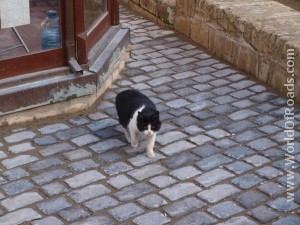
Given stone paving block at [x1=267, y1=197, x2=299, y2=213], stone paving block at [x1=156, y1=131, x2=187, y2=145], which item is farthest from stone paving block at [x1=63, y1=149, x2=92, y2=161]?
stone paving block at [x1=267, y1=197, x2=299, y2=213]

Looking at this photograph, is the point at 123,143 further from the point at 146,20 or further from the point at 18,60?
the point at 146,20

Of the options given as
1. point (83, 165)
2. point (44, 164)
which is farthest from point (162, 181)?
point (44, 164)

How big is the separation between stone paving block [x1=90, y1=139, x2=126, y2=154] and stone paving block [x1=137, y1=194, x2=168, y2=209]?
3.00 ft

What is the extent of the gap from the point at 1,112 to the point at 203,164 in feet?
6.71

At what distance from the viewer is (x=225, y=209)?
510cm

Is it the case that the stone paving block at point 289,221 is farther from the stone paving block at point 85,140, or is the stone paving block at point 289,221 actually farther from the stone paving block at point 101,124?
the stone paving block at point 101,124

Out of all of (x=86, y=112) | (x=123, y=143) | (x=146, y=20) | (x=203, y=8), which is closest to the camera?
(x=123, y=143)

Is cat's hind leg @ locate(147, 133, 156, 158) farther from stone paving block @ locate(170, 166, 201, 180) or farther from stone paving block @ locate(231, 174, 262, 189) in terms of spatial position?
stone paving block @ locate(231, 174, 262, 189)

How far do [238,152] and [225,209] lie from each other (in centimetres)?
100

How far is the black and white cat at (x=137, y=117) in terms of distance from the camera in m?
5.62

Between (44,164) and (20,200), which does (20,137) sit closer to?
(44,164)

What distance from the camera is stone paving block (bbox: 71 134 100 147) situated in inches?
241

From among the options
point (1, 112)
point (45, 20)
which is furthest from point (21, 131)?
point (45, 20)

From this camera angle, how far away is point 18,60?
6262 millimetres
